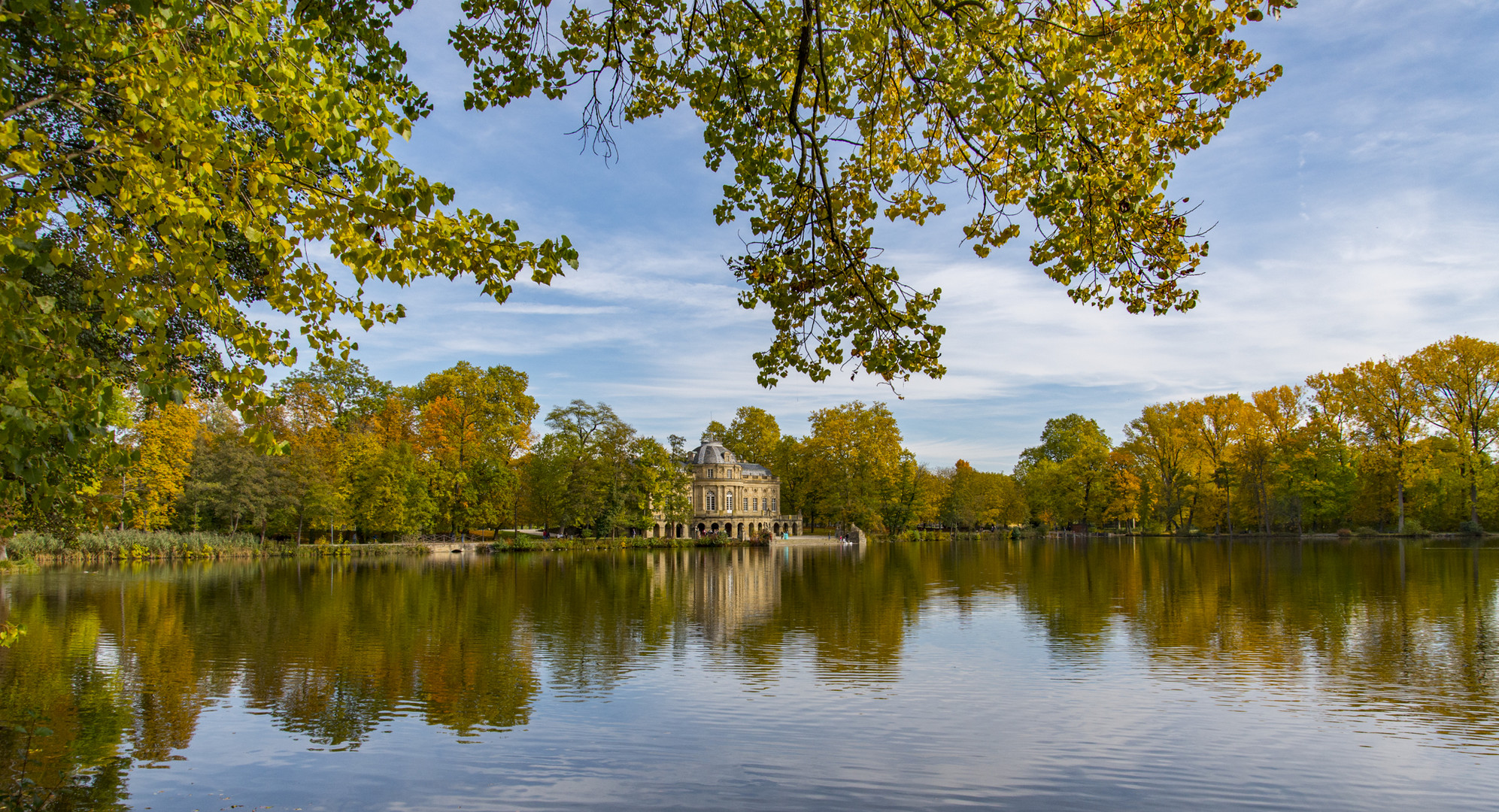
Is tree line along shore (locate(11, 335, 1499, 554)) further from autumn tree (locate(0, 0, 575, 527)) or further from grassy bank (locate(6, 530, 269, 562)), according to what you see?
autumn tree (locate(0, 0, 575, 527))

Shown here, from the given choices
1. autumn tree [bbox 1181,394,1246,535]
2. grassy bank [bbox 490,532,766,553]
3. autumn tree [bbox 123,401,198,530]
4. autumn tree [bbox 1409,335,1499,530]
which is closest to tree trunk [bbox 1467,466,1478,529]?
autumn tree [bbox 1409,335,1499,530]

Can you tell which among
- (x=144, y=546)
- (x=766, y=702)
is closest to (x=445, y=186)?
(x=766, y=702)

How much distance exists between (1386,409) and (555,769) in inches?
1906

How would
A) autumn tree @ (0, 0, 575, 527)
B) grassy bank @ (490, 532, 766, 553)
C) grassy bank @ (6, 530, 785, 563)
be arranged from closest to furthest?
autumn tree @ (0, 0, 575, 527)
grassy bank @ (6, 530, 785, 563)
grassy bank @ (490, 532, 766, 553)

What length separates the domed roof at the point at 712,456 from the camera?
66750mm

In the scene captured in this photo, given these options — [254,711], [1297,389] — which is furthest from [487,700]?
[1297,389]

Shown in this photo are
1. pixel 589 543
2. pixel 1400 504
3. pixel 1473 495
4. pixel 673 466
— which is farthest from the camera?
pixel 673 466

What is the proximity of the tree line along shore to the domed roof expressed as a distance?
4.96 metres

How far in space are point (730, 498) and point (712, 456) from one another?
12.4 feet

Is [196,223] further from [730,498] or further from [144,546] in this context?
[730,498]

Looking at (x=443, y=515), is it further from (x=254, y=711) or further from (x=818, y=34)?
(x=818, y=34)

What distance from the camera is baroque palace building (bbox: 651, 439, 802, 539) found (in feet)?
215

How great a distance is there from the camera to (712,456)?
2650 inches

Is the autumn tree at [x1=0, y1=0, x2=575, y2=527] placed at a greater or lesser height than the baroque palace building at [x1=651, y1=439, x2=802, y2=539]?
greater
